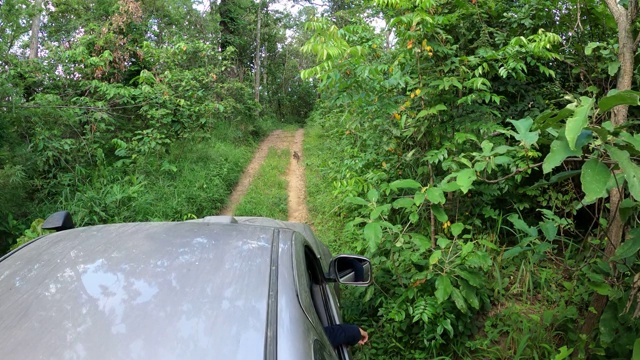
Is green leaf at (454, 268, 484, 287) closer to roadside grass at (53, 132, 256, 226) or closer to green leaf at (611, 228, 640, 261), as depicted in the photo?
green leaf at (611, 228, 640, 261)

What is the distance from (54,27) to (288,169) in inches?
346

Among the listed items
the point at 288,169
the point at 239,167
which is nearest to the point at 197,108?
the point at 239,167

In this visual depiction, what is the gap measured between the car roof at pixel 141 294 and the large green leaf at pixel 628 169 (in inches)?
54.5

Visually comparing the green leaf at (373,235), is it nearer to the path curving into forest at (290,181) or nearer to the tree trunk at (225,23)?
the path curving into forest at (290,181)

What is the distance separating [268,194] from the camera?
32.6 ft

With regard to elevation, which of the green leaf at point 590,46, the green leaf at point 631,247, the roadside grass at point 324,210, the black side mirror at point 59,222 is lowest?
the roadside grass at point 324,210

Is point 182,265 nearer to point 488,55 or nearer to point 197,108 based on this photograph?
point 488,55

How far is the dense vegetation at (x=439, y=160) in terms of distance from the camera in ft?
9.17

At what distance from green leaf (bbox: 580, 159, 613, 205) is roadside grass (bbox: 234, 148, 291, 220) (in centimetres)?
709

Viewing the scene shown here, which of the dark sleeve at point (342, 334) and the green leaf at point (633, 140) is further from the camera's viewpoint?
the dark sleeve at point (342, 334)

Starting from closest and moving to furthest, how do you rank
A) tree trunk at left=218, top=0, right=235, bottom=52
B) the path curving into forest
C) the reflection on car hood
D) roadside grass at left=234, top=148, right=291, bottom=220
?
the reflection on car hood
roadside grass at left=234, top=148, right=291, bottom=220
the path curving into forest
tree trunk at left=218, top=0, right=235, bottom=52

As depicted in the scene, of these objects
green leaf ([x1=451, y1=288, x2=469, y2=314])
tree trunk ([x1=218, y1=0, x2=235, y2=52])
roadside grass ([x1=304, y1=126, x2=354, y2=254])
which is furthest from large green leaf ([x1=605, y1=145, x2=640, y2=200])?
tree trunk ([x1=218, y1=0, x2=235, y2=52])

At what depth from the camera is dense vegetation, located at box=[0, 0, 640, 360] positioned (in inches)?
110

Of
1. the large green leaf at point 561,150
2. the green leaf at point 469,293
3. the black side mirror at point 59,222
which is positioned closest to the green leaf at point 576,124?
the large green leaf at point 561,150
